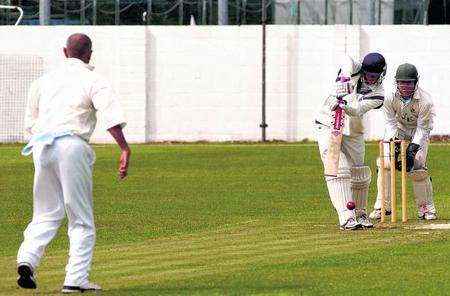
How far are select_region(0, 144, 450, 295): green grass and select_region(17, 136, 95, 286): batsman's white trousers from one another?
30 centimetres

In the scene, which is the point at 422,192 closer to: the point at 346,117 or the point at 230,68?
the point at 346,117

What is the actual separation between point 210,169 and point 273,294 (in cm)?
1807

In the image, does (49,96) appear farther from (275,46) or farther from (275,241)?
(275,46)

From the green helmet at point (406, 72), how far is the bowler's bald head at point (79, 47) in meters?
7.09

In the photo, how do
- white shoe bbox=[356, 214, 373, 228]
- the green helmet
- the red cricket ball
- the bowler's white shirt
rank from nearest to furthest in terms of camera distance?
1. the bowler's white shirt
2. the red cricket ball
3. white shoe bbox=[356, 214, 373, 228]
4. the green helmet

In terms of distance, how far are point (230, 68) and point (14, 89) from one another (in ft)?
18.5

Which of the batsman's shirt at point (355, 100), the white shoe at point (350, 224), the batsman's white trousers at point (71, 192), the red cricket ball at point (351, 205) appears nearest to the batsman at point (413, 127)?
the batsman's shirt at point (355, 100)

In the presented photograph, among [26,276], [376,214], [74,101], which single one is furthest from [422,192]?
[26,276]

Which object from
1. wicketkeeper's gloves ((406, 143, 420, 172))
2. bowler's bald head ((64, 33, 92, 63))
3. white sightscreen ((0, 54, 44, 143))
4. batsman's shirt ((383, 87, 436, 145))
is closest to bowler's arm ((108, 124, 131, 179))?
bowler's bald head ((64, 33, 92, 63))

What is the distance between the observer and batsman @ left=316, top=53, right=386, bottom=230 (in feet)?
57.0

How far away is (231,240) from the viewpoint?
54.1 ft

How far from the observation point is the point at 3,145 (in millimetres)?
39875

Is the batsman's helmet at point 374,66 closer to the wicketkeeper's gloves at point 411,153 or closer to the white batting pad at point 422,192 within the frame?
the wicketkeeper's gloves at point 411,153

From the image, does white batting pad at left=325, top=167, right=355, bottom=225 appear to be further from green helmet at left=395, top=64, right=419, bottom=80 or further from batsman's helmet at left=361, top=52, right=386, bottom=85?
green helmet at left=395, top=64, right=419, bottom=80
